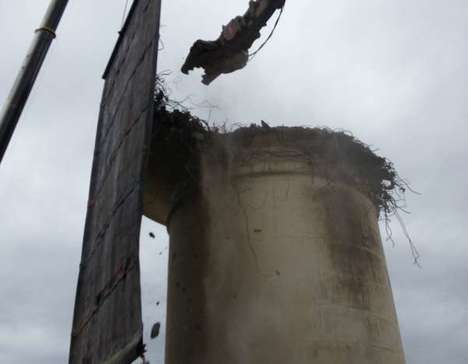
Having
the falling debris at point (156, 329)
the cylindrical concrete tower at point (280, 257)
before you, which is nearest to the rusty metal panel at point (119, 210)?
the falling debris at point (156, 329)

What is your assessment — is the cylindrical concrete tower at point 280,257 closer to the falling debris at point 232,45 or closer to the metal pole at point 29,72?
the falling debris at point 232,45

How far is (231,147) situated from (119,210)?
10.1 ft

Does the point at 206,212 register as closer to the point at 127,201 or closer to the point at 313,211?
the point at 313,211

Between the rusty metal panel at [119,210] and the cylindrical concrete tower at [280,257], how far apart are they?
60.5 inches

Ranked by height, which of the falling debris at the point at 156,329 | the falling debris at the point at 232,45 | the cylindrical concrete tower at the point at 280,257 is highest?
the falling debris at the point at 232,45

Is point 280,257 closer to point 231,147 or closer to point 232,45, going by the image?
point 231,147

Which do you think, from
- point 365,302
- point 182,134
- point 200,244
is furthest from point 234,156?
point 365,302

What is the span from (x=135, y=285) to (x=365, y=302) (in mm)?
4033

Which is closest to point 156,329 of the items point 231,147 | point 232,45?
point 231,147

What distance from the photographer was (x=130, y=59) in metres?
7.69

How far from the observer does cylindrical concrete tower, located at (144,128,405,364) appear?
283 inches

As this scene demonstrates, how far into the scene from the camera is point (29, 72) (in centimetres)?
539

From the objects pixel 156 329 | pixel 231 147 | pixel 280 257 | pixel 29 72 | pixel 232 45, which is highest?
pixel 232 45

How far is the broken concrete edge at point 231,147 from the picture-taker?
8484 millimetres
